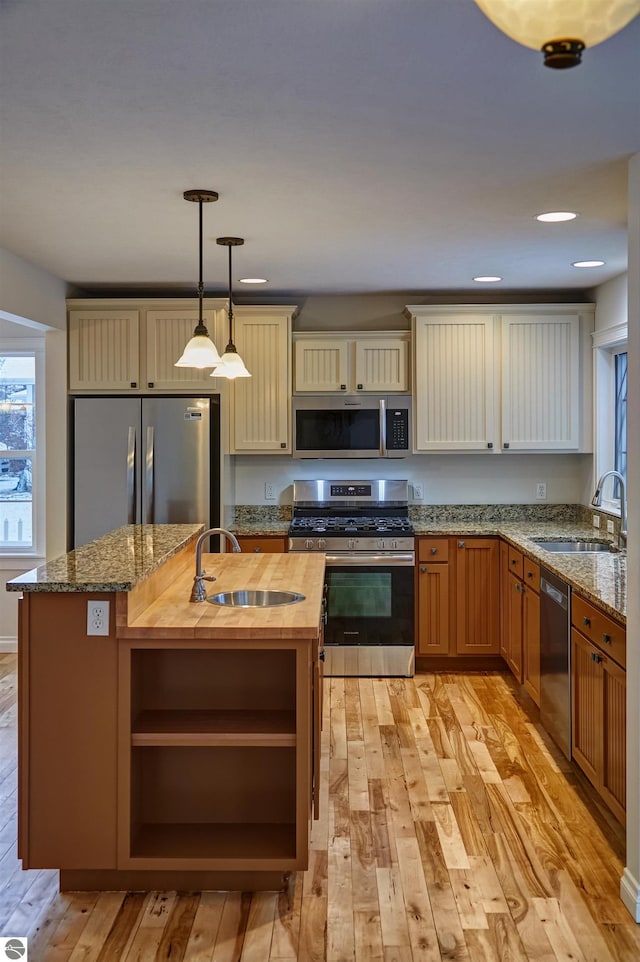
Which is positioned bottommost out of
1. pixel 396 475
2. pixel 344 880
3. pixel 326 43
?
pixel 344 880

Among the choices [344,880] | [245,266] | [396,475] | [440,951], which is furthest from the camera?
[396,475]

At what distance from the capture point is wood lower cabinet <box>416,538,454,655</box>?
5.15m

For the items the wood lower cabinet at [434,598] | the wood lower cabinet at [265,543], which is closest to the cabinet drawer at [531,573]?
the wood lower cabinet at [434,598]

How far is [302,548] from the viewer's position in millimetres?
5152

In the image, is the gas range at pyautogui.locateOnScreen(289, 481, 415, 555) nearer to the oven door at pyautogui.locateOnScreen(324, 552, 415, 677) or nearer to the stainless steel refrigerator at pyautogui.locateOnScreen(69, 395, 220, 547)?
the oven door at pyautogui.locateOnScreen(324, 552, 415, 677)

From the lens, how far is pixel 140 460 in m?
5.06

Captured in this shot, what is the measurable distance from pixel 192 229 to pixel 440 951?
2.99 metres

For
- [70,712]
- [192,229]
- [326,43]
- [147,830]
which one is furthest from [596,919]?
[192,229]

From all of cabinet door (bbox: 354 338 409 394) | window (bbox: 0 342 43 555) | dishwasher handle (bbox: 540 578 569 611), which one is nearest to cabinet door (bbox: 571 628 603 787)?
dishwasher handle (bbox: 540 578 569 611)

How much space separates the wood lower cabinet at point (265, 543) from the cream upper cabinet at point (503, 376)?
1.14m

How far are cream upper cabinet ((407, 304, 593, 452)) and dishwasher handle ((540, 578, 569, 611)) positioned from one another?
1.53 m

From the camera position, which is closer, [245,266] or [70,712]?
[70,712]

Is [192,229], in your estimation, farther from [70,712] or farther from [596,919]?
[596,919]

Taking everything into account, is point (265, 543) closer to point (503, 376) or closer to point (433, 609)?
point (433, 609)
